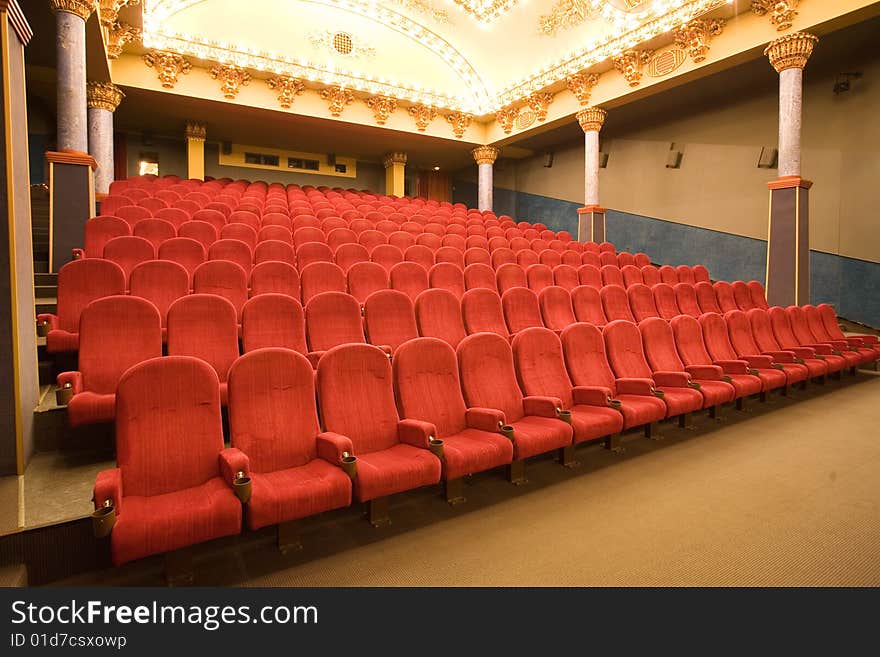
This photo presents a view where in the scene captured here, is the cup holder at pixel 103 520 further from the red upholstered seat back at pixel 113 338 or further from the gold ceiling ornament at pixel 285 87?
the gold ceiling ornament at pixel 285 87

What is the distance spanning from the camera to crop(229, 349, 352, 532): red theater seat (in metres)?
0.84

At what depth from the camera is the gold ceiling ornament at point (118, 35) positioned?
11.0 ft

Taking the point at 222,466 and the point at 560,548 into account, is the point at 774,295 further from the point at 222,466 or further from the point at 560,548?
the point at 222,466

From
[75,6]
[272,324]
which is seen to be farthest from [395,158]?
[272,324]

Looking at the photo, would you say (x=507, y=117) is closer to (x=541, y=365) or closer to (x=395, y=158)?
(x=395, y=158)

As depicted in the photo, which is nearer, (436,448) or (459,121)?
(436,448)

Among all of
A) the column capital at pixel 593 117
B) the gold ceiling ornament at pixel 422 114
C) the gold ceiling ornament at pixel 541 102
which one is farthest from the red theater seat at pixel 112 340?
the gold ceiling ornament at pixel 422 114

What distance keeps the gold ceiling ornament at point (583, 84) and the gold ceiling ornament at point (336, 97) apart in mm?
1910

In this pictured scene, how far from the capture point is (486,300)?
1.72 metres

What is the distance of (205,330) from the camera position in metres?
1.19

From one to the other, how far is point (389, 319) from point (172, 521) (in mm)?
855

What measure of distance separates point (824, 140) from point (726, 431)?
117 inches

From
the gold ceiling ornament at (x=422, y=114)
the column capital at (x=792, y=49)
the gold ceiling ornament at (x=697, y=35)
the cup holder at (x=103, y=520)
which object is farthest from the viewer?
the gold ceiling ornament at (x=422, y=114)

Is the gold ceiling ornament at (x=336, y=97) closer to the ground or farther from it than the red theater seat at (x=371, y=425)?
farther from it
